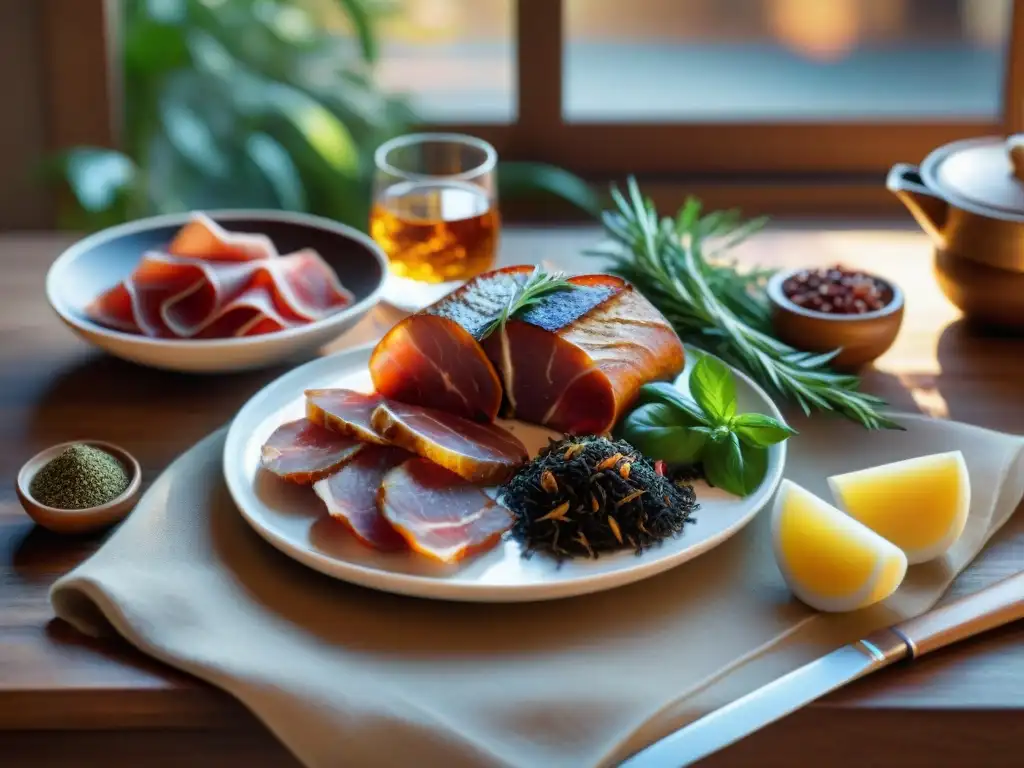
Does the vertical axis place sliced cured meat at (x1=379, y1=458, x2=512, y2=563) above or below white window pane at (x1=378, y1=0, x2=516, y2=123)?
below

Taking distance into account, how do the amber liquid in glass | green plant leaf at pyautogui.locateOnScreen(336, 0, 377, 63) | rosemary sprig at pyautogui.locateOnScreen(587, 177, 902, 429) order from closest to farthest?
rosemary sprig at pyautogui.locateOnScreen(587, 177, 902, 429), the amber liquid in glass, green plant leaf at pyautogui.locateOnScreen(336, 0, 377, 63)

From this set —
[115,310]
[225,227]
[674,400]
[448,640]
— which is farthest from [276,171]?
[448,640]

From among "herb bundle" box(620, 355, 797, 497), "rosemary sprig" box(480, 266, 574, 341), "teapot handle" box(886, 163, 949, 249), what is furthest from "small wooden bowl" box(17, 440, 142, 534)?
"teapot handle" box(886, 163, 949, 249)

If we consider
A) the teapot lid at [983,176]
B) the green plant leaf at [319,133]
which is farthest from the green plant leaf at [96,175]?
the teapot lid at [983,176]

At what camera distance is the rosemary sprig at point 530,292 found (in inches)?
59.0

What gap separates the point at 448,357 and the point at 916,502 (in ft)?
1.84

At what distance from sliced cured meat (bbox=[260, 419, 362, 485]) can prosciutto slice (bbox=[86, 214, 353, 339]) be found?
0.97 ft

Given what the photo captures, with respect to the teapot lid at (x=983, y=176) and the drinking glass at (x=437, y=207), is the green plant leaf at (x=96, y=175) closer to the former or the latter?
the drinking glass at (x=437, y=207)

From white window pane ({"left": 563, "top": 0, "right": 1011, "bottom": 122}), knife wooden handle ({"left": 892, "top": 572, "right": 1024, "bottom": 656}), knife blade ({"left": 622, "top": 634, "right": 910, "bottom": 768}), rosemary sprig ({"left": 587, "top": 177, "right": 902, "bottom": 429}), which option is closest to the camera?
knife blade ({"left": 622, "top": 634, "right": 910, "bottom": 768})

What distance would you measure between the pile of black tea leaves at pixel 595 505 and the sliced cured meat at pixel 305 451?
0.64 feet

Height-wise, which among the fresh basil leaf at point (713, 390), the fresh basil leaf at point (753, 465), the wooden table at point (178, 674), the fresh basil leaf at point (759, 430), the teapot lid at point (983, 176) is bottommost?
the wooden table at point (178, 674)

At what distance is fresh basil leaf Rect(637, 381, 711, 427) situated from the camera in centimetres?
144

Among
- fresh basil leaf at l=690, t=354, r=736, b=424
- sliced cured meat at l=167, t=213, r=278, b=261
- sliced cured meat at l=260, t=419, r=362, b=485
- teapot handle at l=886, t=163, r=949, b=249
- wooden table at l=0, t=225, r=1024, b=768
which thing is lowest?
wooden table at l=0, t=225, r=1024, b=768

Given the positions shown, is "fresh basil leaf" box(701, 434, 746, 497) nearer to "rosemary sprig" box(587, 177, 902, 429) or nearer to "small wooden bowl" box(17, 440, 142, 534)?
"rosemary sprig" box(587, 177, 902, 429)
